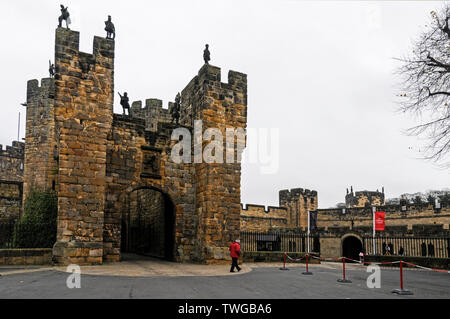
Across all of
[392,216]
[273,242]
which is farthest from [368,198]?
[273,242]

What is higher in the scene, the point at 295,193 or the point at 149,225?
the point at 295,193

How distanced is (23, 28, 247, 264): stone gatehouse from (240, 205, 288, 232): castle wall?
1543cm

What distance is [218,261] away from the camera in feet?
50.3

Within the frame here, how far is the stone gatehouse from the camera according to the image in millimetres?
13391

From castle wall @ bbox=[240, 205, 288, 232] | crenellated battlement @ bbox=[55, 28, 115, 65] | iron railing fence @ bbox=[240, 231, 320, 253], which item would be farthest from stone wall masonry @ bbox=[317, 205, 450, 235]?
crenellated battlement @ bbox=[55, 28, 115, 65]

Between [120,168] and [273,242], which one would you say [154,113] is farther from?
[273,242]

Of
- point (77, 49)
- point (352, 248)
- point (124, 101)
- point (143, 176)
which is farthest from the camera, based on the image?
point (352, 248)

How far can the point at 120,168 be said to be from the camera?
15.1m

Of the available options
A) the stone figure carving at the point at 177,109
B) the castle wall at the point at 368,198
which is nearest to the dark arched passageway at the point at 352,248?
the castle wall at the point at 368,198

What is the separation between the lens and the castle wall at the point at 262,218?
1359 inches

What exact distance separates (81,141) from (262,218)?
2475 centimetres

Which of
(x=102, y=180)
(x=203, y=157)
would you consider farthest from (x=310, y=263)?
(x=102, y=180)

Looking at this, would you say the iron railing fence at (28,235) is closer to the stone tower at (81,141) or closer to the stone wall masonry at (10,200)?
the stone tower at (81,141)

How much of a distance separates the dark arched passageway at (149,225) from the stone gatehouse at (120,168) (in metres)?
0.19
